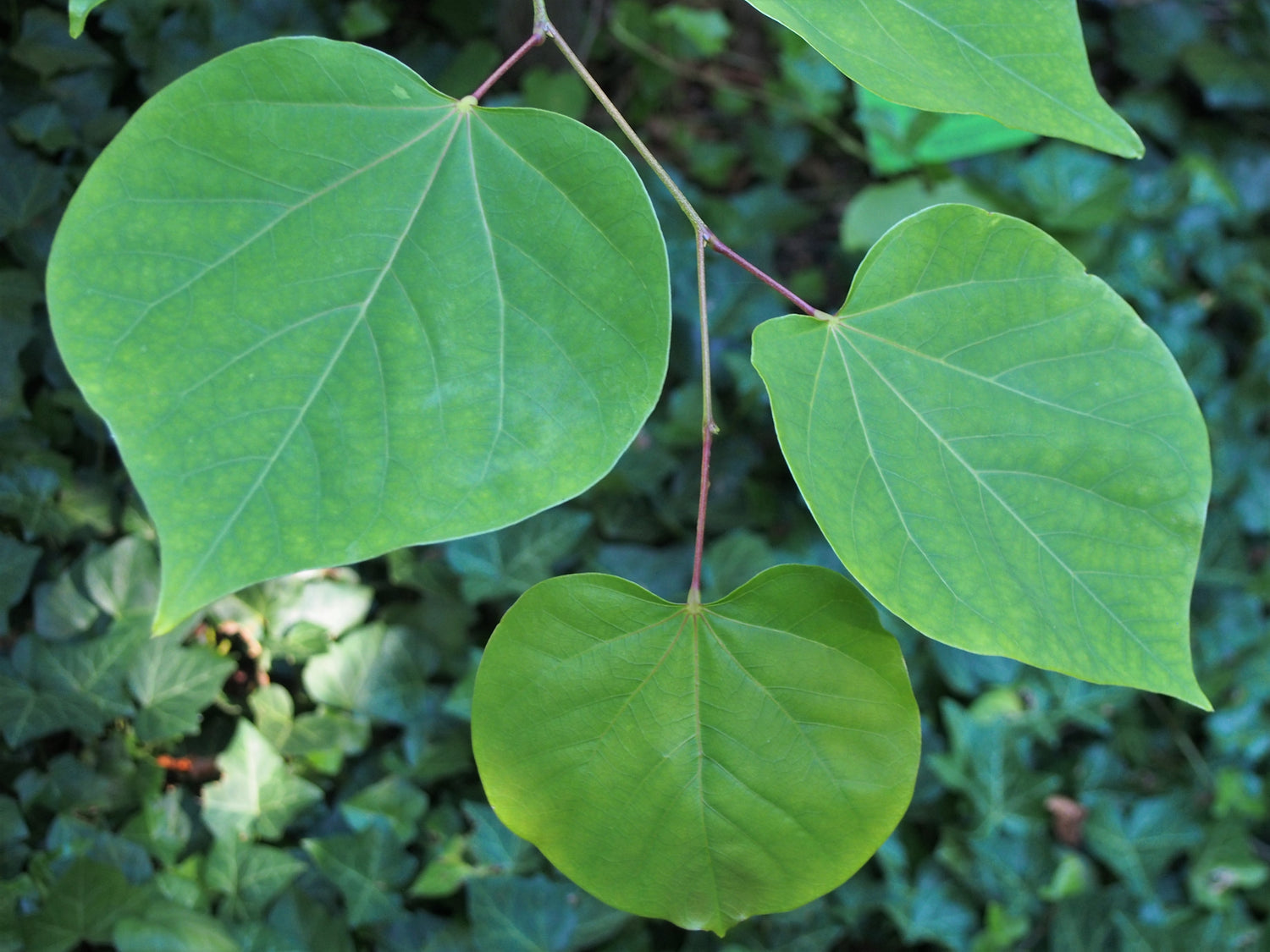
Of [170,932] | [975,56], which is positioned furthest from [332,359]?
[170,932]

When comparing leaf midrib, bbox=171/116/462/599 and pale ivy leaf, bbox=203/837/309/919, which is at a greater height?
leaf midrib, bbox=171/116/462/599

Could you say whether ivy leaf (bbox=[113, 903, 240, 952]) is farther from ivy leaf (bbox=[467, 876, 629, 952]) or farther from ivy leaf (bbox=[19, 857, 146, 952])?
ivy leaf (bbox=[467, 876, 629, 952])

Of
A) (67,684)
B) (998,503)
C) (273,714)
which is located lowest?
(273,714)

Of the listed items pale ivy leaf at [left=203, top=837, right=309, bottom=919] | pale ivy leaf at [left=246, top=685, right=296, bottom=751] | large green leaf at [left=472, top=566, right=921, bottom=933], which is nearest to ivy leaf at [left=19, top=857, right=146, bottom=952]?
pale ivy leaf at [left=203, top=837, right=309, bottom=919]

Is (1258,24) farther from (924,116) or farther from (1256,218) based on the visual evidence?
(924,116)

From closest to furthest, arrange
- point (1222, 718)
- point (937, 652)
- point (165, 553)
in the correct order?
point (165, 553), point (937, 652), point (1222, 718)

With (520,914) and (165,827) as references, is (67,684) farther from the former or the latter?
(520,914)

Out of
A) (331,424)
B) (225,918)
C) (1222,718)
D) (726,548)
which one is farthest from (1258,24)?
(225,918)
